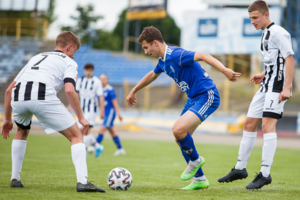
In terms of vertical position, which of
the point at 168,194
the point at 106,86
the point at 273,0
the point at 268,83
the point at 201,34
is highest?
the point at 273,0

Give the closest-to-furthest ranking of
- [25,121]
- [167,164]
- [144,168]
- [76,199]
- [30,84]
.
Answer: [76,199], [30,84], [25,121], [144,168], [167,164]

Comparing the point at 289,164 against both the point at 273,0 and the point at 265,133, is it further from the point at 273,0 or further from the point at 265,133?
the point at 273,0

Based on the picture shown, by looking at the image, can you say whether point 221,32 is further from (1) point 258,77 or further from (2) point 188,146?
(2) point 188,146

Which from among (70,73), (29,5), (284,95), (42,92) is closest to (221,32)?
(29,5)

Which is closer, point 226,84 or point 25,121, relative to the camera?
point 25,121

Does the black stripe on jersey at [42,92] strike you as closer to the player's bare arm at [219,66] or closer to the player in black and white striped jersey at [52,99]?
the player in black and white striped jersey at [52,99]

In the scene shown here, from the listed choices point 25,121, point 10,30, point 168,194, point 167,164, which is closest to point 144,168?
point 167,164

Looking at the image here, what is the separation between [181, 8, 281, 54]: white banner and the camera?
22312 mm

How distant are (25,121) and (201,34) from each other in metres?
19.7

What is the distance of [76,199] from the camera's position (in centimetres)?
393

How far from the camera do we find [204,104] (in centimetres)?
479

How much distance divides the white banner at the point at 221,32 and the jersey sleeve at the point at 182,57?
1851cm

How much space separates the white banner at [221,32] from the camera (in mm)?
22312

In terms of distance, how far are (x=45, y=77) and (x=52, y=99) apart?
0.94 feet
